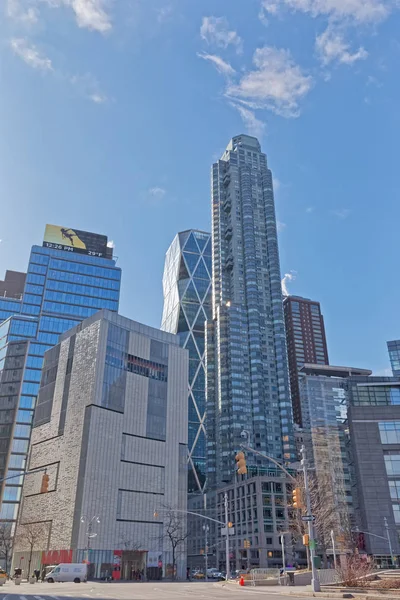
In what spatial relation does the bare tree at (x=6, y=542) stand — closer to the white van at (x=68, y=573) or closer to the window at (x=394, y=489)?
the white van at (x=68, y=573)

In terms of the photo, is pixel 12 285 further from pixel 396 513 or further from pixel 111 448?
pixel 396 513

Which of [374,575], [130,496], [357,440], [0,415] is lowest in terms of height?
[374,575]

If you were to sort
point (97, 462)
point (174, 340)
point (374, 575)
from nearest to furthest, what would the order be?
point (374, 575) → point (97, 462) → point (174, 340)

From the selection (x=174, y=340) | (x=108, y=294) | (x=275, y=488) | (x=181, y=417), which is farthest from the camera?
(x=108, y=294)

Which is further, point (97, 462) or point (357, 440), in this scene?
point (357, 440)

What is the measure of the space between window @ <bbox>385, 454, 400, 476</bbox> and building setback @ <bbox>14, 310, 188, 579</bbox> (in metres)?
43.0

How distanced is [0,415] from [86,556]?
76036mm

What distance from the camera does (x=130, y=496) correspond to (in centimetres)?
9781

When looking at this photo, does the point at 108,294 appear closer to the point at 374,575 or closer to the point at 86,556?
the point at 86,556

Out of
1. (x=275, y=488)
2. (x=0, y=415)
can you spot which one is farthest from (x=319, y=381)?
(x=0, y=415)

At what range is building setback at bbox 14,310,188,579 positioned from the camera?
92438mm

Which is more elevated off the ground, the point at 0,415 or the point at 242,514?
the point at 0,415

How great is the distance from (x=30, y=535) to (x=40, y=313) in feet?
262

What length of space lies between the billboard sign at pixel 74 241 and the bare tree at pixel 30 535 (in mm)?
103680
